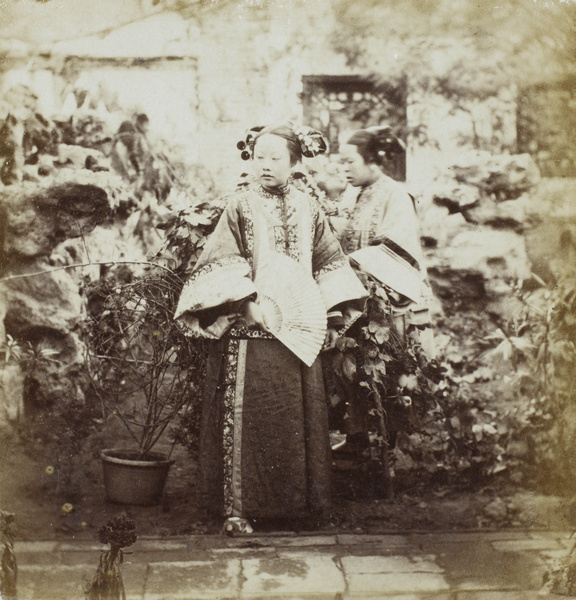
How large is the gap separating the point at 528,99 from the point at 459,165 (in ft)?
1.72

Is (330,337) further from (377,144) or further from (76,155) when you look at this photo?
(76,155)

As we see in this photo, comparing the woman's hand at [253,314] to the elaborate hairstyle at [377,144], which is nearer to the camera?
the woman's hand at [253,314]

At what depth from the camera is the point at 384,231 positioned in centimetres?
405

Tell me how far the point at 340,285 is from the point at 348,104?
1.02 meters

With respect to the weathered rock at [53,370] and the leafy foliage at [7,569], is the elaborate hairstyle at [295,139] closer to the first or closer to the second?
the weathered rock at [53,370]

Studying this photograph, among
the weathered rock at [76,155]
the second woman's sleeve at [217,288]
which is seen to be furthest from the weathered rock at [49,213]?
the second woman's sleeve at [217,288]

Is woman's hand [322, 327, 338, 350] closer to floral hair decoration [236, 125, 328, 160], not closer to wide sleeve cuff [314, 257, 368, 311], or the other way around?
wide sleeve cuff [314, 257, 368, 311]

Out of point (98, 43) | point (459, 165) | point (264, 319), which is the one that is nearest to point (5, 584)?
point (264, 319)

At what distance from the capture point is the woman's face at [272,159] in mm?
3805

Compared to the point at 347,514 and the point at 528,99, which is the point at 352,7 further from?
the point at 347,514

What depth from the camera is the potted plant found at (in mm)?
3979

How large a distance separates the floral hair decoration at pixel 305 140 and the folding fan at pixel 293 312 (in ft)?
2.13

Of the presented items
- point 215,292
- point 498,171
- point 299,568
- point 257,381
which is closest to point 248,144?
point 215,292

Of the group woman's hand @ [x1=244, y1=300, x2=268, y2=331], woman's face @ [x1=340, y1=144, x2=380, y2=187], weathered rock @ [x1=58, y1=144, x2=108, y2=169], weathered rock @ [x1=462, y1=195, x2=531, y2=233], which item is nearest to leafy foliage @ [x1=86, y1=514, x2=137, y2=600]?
woman's hand @ [x1=244, y1=300, x2=268, y2=331]
